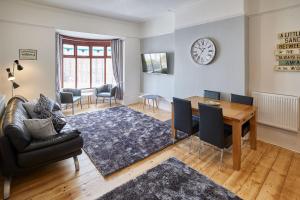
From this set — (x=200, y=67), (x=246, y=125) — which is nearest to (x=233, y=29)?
(x=200, y=67)

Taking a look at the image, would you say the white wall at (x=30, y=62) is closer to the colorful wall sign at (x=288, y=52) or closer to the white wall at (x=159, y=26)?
the white wall at (x=159, y=26)

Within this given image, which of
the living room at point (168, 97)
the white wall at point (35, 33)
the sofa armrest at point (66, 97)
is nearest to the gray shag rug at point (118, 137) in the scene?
the living room at point (168, 97)

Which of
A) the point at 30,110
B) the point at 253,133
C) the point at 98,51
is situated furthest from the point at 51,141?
the point at 98,51

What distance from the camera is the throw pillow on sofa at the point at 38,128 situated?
2.22 metres

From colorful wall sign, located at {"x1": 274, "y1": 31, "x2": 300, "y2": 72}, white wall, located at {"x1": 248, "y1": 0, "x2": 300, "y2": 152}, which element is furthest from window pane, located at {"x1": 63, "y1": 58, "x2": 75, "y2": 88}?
colorful wall sign, located at {"x1": 274, "y1": 31, "x2": 300, "y2": 72}

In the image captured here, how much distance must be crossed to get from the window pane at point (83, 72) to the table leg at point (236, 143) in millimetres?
5864

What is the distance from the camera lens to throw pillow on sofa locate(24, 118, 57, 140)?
222 centimetres

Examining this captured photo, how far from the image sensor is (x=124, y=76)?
20.4ft

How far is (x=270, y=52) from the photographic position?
318 centimetres

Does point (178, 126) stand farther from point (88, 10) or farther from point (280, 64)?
point (88, 10)

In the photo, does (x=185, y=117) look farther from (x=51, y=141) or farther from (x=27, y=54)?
(x=27, y=54)

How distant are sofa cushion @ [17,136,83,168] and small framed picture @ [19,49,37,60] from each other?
3084mm

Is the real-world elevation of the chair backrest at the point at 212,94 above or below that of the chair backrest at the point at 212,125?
above

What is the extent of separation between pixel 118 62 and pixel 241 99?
14.5 ft
